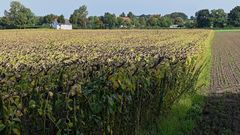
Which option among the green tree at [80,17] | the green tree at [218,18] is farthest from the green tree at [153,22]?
the green tree at [80,17]

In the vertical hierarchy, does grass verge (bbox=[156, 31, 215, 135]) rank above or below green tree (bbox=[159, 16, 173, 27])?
above

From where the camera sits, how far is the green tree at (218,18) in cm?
13773

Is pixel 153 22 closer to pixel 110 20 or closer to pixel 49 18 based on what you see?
pixel 110 20

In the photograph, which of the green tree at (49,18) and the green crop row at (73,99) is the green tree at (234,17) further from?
the green crop row at (73,99)

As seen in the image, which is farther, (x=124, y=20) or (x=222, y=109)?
(x=124, y=20)

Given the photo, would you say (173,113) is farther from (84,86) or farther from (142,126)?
(84,86)

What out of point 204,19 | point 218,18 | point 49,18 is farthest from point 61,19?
point 218,18

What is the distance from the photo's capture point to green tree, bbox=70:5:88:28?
135500mm

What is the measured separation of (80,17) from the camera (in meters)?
143

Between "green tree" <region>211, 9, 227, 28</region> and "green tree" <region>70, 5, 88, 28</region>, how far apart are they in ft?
125

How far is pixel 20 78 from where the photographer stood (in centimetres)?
431

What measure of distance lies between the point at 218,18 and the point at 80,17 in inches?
1648

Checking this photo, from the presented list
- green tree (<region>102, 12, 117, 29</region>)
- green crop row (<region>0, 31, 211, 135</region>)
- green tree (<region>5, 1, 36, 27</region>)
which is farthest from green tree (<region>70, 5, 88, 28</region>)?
green crop row (<region>0, 31, 211, 135</region>)

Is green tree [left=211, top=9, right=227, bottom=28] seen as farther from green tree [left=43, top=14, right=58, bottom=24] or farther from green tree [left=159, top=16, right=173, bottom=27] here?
green tree [left=43, top=14, right=58, bottom=24]
